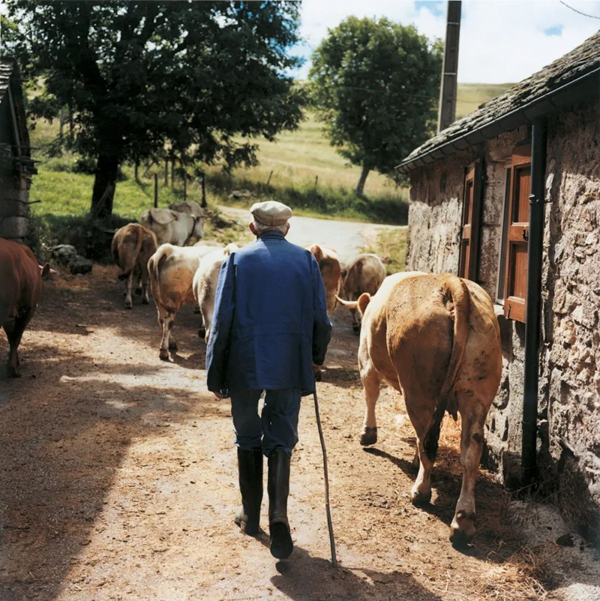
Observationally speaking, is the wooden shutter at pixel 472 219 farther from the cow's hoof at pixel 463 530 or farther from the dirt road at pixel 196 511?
the cow's hoof at pixel 463 530

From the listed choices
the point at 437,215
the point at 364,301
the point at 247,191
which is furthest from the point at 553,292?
the point at 247,191

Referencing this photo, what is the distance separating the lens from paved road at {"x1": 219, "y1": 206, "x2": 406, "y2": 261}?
23.0 m

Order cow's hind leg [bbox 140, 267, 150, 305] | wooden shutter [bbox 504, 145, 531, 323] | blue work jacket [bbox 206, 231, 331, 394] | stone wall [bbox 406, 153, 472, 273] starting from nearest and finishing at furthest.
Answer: blue work jacket [bbox 206, 231, 331, 394]
wooden shutter [bbox 504, 145, 531, 323]
stone wall [bbox 406, 153, 472, 273]
cow's hind leg [bbox 140, 267, 150, 305]

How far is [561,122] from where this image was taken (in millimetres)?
4887

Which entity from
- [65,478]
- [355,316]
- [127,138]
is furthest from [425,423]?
[127,138]

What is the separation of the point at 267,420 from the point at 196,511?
Result: 1.01m

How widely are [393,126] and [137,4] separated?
2506 centimetres

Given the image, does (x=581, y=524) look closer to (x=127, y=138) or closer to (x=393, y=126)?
(x=127, y=138)

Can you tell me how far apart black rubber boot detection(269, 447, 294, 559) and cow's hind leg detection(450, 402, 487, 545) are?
117 cm

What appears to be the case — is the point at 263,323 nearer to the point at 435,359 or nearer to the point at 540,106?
the point at 435,359

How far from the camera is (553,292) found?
4.89m

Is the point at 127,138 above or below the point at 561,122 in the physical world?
above

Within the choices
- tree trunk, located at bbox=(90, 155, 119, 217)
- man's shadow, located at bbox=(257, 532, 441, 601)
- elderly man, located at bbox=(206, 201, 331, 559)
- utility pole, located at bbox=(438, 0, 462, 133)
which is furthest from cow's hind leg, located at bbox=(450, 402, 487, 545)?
tree trunk, located at bbox=(90, 155, 119, 217)

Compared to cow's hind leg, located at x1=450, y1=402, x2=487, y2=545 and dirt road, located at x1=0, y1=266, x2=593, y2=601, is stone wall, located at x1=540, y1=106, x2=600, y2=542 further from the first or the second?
cow's hind leg, located at x1=450, y1=402, x2=487, y2=545
